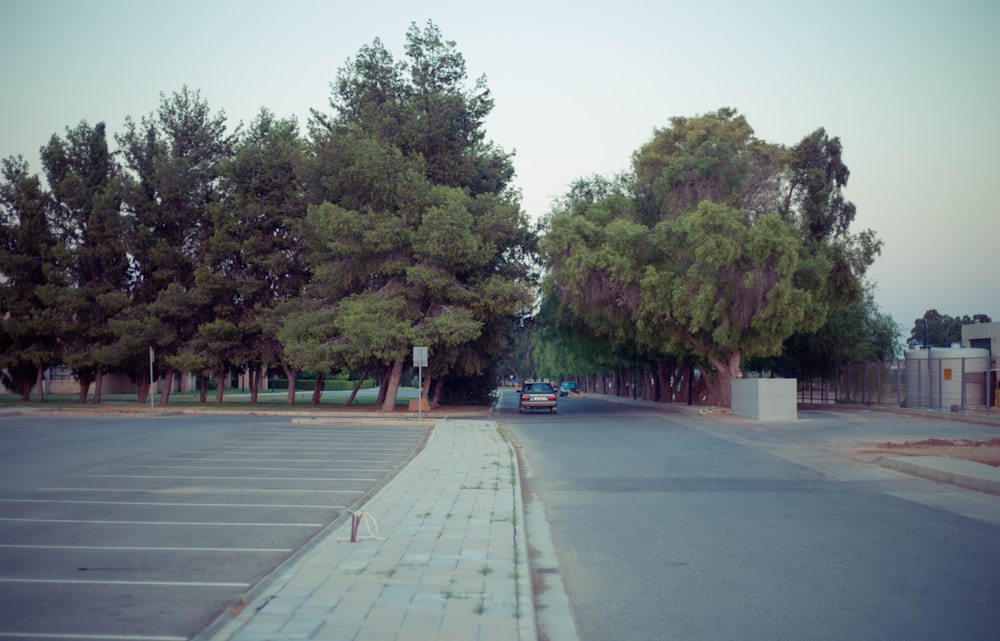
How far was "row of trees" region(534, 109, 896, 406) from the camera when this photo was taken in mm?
38219

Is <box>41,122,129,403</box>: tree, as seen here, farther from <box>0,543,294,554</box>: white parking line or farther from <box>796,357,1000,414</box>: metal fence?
<box>0,543,294,554</box>: white parking line

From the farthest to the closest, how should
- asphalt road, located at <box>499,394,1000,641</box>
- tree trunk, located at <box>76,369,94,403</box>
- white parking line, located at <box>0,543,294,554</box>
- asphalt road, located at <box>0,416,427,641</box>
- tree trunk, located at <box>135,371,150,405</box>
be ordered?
1. tree trunk, located at <box>135,371,150,405</box>
2. tree trunk, located at <box>76,369,94,403</box>
3. white parking line, located at <box>0,543,294,554</box>
4. asphalt road, located at <box>0,416,427,641</box>
5. asphalt road, located at <box>499,394,1000,641</box>

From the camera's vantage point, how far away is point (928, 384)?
39.0m

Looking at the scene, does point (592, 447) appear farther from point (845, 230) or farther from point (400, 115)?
point (845, 230)

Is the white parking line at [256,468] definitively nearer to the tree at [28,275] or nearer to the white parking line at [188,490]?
the white parking line at [188,490]

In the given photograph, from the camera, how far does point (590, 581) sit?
25.1 ft

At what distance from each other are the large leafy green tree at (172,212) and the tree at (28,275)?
15.6 ft

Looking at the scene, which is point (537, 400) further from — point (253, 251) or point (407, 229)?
point (253, 251)

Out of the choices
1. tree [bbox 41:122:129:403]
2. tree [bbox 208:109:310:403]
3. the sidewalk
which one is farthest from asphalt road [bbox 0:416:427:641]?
tree [bbox 41:122:129:403]

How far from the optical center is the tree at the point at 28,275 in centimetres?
5081

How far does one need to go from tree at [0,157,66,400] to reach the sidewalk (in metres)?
46.3

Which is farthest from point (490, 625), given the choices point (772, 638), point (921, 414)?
point (921, 414)

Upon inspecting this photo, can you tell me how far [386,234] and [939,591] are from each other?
3569 centimetres

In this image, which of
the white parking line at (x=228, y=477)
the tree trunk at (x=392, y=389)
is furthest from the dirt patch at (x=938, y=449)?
the tree trunk at (x=392, y=389)
